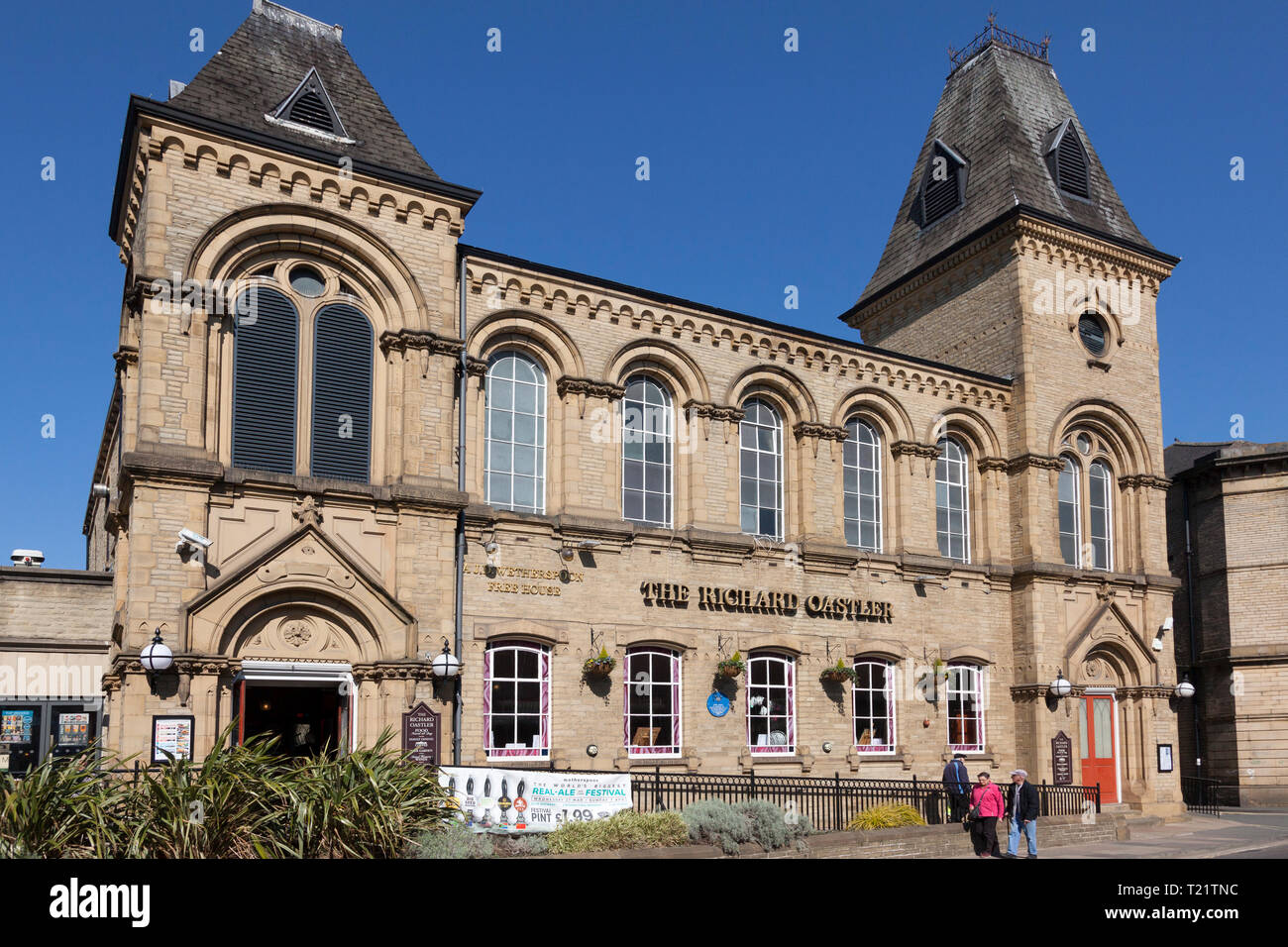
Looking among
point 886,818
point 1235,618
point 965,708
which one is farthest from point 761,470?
point 1235,618

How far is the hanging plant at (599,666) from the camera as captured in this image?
67.3ft

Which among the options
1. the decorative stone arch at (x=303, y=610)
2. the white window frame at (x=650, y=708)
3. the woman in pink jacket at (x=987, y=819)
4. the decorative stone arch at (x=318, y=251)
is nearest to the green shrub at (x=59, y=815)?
the decorative stone arch at (x=303, y=610)

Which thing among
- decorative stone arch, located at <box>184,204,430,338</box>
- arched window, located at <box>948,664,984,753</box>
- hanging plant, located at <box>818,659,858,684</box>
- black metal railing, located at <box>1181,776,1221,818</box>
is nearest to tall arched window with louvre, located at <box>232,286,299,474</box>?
decorative stone arch, located at <box>184,204,430,338</box>

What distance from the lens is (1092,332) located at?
2942cm

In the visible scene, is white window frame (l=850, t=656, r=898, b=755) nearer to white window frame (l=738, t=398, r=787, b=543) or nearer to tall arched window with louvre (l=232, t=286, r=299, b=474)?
white window frame (l=738, t=398, r=787, b=543)

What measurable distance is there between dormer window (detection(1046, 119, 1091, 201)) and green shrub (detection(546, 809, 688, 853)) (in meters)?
21.5

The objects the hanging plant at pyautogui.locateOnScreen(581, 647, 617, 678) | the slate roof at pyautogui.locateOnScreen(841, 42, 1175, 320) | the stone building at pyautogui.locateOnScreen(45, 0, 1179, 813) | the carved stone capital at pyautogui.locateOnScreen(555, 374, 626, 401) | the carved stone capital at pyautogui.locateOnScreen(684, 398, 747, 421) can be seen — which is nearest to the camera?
the stone building at pyautogui.locateOnScreen(45, 0, 1179, 813)

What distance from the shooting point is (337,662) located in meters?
18.3

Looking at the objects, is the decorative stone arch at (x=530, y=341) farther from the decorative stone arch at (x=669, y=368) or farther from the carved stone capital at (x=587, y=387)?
the decorative stone arch at (x=669, y=368)

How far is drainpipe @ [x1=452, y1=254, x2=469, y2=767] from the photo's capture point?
62.6ft

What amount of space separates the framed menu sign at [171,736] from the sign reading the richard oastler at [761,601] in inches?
336

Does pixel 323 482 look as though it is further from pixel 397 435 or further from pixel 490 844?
pixel 490 844

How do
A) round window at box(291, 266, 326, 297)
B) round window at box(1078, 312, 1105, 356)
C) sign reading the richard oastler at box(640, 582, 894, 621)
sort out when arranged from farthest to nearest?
round window at box(1078, 312, 1105, 356), sign reading the richard oastler at box(640, 582, 894, 621), round window at box(291, 266, 326, 297)
